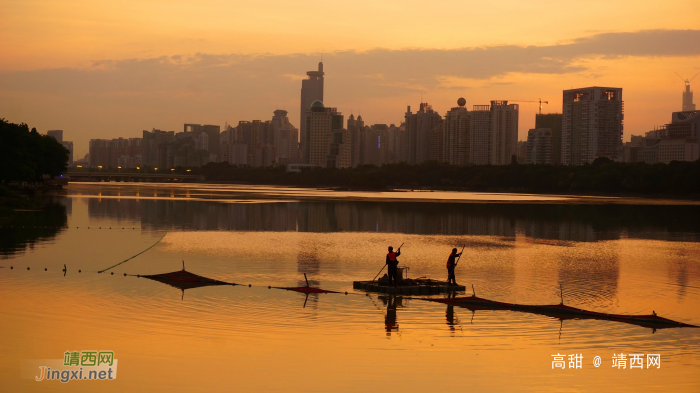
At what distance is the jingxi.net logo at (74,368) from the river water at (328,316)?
0.21 m

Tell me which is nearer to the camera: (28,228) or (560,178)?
(28,228)

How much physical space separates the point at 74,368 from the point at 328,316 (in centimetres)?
756

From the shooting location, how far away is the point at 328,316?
64.6ft

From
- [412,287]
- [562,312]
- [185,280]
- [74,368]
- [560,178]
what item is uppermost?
[560,178]

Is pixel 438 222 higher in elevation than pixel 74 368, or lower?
higher

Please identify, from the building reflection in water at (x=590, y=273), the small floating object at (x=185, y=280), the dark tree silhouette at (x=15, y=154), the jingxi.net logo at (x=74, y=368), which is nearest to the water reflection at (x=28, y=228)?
the dark tree silhouette at (x=15, y=154)

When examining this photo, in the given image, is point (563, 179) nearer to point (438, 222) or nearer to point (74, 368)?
point (438, 222)

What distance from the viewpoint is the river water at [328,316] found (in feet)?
46.4

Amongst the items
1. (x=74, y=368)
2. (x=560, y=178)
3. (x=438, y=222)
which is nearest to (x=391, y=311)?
(x=74, y=368)

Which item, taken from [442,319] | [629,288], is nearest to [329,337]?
[442,319]

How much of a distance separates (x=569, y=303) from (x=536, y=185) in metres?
147

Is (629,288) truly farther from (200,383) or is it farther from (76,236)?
(76,236)

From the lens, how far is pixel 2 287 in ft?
74.1

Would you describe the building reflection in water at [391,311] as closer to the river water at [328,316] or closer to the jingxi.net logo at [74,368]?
the river water at [328,316]
